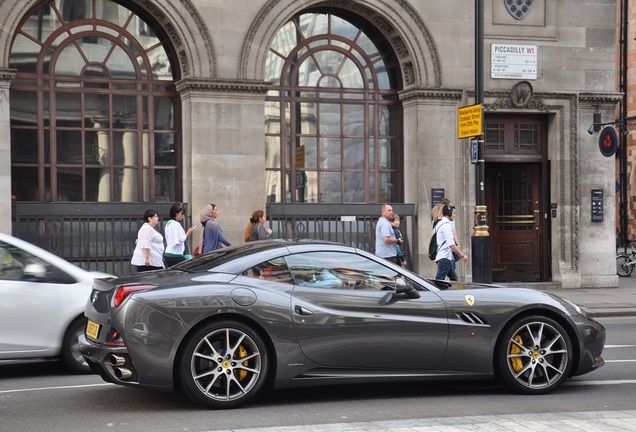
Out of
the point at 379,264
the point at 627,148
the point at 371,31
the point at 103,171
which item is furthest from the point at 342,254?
the point at 627,148

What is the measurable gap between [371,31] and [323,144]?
261cm

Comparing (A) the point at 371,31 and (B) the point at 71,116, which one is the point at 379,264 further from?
(A) the point at 371,31

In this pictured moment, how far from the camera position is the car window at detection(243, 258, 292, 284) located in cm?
846

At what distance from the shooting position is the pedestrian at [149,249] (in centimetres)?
1509

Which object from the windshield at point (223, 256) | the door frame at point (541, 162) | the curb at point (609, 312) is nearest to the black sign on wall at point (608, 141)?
the door frame at point (541, 162)

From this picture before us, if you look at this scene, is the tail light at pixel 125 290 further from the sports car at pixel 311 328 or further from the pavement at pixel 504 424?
the pavement at pixel 504 424

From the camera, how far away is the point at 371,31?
21219mm

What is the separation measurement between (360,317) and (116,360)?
6.43 feet

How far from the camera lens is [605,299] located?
1925 centimetres

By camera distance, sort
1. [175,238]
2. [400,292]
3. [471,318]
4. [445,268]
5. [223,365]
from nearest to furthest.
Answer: [223,365], [400,292], [471,318], [175,238], [445,268]

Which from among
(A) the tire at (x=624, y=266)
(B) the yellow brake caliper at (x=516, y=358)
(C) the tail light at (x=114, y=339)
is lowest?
(A) the tire at (x=624, y=266)

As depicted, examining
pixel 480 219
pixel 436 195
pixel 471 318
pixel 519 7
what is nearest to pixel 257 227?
pixel 480 219

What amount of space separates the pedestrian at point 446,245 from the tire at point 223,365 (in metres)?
8.71

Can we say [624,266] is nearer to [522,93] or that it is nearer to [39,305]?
[522,93]
